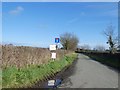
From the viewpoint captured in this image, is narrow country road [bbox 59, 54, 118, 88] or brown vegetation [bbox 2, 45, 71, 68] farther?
narrow country road [bbox 59, 54, 118, 88]

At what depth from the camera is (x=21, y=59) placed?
17594mm

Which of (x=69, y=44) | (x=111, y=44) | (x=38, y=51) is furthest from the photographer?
(x=69, y=44)

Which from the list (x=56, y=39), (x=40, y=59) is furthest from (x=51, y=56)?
(x=40, y=59)

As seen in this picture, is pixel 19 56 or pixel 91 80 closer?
pixel 19 56

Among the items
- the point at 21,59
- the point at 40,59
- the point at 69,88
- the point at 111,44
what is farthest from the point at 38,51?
the point at 111,44

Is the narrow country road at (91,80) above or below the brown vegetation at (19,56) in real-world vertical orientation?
below

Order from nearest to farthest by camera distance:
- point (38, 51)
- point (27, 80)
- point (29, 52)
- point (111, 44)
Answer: point (27, 80) < point (29, 52) < point (38, 51) < point (111, 44)

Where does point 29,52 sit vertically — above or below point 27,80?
above

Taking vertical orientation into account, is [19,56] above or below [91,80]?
above

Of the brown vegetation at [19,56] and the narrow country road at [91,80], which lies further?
the narrow country road at [91,80]

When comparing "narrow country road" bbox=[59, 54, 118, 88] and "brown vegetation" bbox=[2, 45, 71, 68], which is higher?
"brown vegetation" bbox=[2, 45, 71, 68]

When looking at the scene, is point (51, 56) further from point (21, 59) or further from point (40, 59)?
point (21, 59)

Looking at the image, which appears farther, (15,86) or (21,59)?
(21,59)

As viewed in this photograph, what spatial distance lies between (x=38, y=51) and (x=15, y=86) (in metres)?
10.7
